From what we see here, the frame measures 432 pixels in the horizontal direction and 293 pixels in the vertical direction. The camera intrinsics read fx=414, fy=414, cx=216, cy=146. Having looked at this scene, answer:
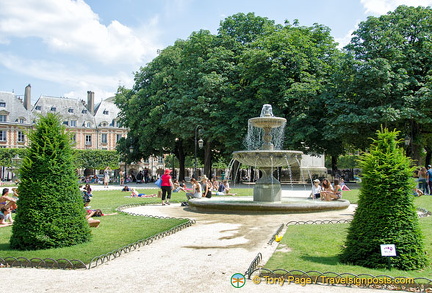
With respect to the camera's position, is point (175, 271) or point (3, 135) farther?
point (3, 135)

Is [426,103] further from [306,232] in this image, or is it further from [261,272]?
[261,272]

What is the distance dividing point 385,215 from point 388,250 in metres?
0.57

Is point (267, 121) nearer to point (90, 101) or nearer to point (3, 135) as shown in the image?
point (3, 135)

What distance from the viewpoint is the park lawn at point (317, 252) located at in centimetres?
620

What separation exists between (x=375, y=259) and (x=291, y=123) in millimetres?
25160

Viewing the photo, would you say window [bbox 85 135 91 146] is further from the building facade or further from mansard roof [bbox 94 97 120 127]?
mansard roof [bbox 94 97 120 127]

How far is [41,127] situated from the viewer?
27.7 feet

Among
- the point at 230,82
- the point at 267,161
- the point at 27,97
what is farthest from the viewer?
the point at 27,97

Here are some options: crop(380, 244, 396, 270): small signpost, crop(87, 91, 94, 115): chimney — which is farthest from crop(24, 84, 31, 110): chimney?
Result: crop(380, 244, 396, 270): small signpost

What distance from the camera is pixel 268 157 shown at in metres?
15.1

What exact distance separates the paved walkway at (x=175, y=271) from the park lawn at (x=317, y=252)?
40 cm

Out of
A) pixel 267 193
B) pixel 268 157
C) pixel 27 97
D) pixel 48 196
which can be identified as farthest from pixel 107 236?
pixel 27 97

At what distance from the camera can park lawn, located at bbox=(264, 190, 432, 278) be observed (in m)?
6.20

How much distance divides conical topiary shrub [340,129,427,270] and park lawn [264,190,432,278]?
0.21 m
